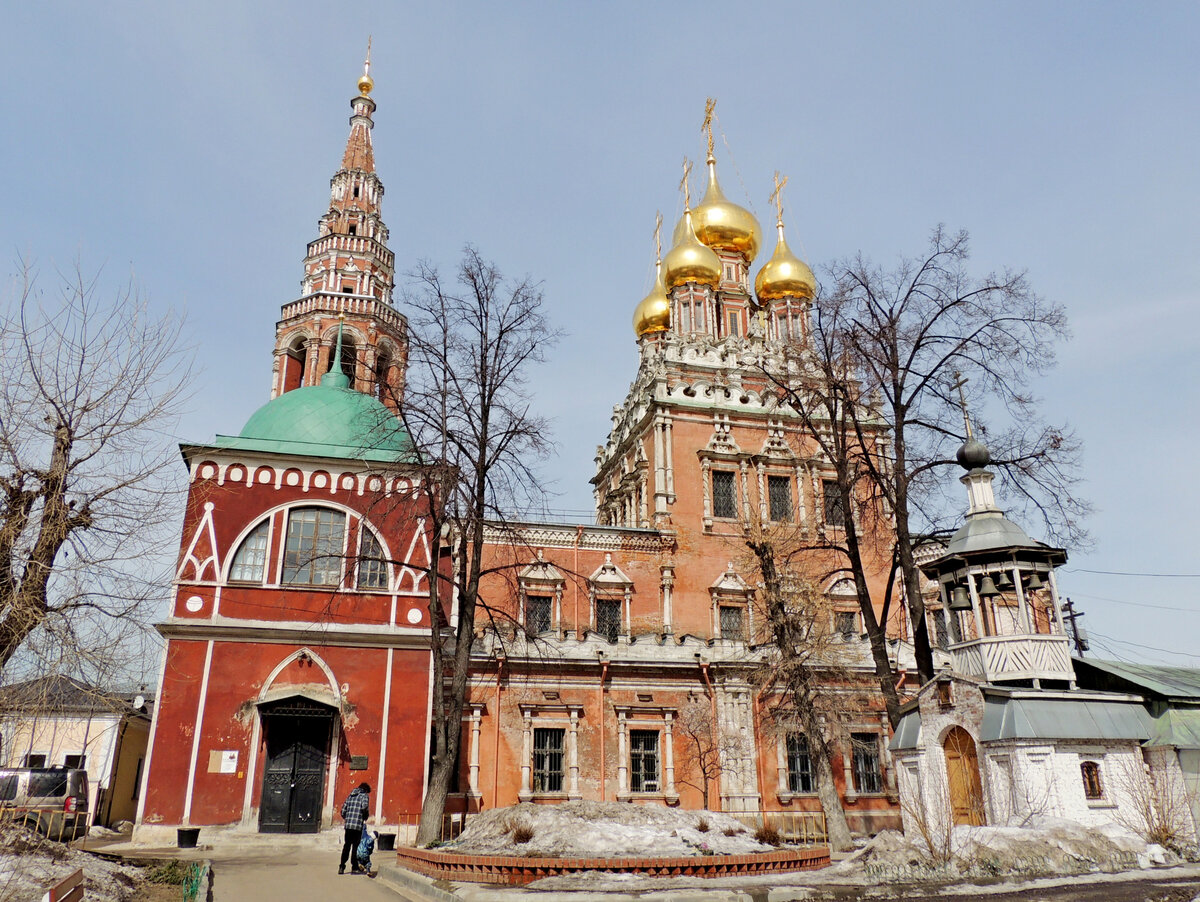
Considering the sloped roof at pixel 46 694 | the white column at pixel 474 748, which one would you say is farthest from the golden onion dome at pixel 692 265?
the sloped roof at pixel 46 694

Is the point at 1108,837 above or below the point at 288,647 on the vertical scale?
below

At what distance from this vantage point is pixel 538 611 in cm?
2595

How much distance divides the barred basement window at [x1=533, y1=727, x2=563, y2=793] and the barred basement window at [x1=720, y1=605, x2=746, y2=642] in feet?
20.6

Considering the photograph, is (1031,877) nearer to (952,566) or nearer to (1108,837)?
(1108,837)

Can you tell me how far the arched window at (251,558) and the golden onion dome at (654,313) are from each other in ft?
65.0

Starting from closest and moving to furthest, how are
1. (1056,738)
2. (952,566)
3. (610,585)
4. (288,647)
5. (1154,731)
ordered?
(1056,738) → (1154,731) → (952,566) → (288,647) → (610,585)

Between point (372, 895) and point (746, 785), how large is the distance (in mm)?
13170

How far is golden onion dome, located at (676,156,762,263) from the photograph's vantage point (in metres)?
37.2

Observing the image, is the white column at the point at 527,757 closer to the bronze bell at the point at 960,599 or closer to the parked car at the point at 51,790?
the parked car at the point at 51,790

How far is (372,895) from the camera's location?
11.7 metres

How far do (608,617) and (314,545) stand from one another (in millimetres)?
8870

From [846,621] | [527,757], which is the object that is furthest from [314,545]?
[846,621]

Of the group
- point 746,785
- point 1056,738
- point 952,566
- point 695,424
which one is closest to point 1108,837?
point 1056,738

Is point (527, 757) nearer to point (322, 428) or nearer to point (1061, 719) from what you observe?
point (322, 428)
